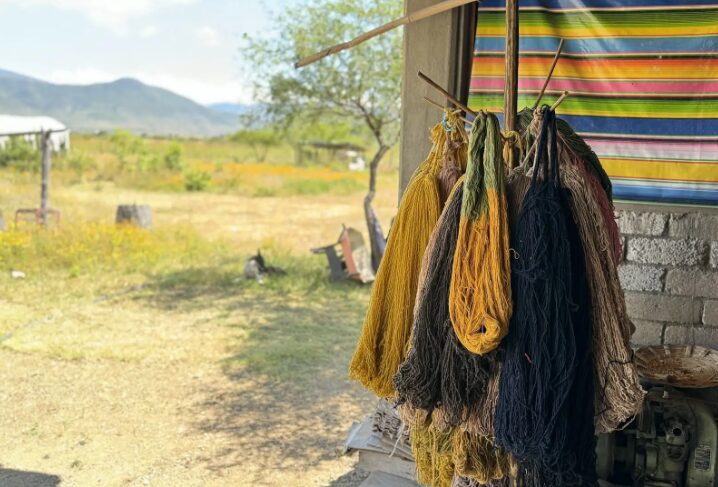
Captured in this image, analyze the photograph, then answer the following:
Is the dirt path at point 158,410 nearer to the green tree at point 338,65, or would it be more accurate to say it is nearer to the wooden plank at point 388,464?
the wooden plank at point 388,464

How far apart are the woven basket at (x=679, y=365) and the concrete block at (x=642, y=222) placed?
631 mm

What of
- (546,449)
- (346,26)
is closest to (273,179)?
(346,26)

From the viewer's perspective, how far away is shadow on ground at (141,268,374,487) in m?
4.76

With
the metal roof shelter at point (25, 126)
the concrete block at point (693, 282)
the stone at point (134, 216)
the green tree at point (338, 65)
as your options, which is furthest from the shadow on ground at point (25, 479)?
the metal roof shelter at point (25, 126)

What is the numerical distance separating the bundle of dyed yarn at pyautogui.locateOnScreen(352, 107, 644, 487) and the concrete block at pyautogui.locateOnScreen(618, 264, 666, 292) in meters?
1.58

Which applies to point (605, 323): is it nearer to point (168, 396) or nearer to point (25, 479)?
point (25, 479)

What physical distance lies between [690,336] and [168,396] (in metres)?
4.02

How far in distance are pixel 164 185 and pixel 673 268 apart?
1907 centimetres

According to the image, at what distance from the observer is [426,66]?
10.9 ft

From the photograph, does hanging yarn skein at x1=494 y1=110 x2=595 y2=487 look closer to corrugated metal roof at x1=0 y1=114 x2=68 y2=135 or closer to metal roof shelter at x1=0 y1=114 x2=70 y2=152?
metal roof shelter at x1=0 y1=114 x2=70 y2=152

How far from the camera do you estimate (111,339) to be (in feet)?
22.8

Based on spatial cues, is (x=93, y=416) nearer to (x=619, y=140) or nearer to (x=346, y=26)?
(x=619, y=140)

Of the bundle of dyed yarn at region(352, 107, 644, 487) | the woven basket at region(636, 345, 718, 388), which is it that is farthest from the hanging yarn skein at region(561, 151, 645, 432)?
the woven basket at region(636, 345, 718, 388)

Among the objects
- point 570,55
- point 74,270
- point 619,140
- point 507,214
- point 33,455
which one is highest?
point 570,55
